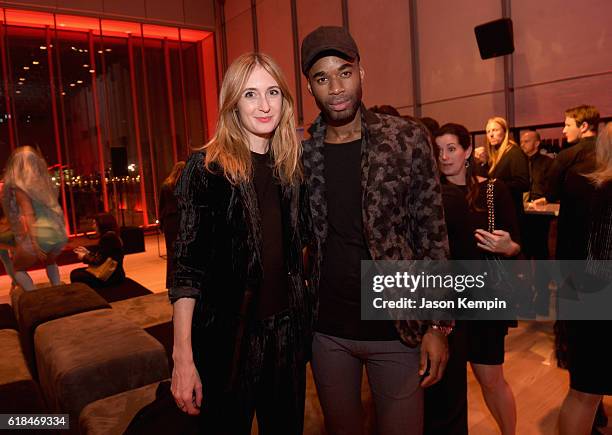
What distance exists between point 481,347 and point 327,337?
818mm

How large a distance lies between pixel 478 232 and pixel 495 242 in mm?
78

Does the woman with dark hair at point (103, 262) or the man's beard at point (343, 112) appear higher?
the man's beard at point (343, 112)

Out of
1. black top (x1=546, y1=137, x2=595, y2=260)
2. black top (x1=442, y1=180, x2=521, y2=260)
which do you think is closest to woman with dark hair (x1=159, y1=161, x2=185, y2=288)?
black top (x1=442, y1=180, x2=521, y2=260)

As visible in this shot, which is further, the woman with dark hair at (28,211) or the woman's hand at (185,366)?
the woman with dark hair at (28,211)

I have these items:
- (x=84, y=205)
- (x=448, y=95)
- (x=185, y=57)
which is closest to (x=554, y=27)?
(x=448, y=95)

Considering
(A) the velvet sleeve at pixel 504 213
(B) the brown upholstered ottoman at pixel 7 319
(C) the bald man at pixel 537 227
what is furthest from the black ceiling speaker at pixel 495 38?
(B) the brown upholstered ottoman at pixel 7 319

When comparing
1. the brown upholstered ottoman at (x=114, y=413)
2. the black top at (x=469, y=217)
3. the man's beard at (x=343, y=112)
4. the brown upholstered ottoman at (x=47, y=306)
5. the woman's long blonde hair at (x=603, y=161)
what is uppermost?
the man's beard at (x=343, y=112)

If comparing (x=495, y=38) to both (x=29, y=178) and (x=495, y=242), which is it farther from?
(x=29, y=178)

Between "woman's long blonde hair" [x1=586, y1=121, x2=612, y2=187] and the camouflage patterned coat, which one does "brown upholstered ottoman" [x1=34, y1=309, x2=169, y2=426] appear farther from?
"woman's long blonde hair" [x1=586, y1=121, x2=612, y2=187]

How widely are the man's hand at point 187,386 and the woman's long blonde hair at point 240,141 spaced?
0.53m

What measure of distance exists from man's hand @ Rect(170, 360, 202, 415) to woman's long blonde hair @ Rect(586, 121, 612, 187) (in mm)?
1598

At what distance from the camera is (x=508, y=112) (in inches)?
234

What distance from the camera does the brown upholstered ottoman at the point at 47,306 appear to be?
9.85 feet

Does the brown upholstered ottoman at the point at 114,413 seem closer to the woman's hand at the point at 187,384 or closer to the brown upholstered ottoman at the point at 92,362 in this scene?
the brown upholstered ottoman at the point at 92,362
